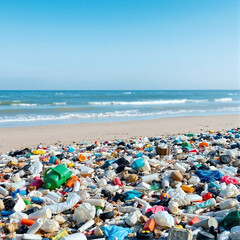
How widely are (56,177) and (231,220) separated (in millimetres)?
2709

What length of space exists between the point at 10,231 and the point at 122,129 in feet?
30.8

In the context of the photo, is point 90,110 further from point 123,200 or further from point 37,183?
point 123,200

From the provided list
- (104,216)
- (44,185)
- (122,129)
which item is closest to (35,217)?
(104,216)

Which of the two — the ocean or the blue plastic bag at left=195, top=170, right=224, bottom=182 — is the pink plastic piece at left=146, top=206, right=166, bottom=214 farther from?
the ocean

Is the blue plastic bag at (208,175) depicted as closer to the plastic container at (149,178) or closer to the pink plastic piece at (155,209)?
the plastic container at (149,178)

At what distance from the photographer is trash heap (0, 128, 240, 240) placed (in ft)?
10.1

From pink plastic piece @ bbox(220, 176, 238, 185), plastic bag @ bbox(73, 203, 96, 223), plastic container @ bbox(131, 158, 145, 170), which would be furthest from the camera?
plastic container @ bbox(131, 158, 145, 170)

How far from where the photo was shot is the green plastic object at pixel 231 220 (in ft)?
10.1

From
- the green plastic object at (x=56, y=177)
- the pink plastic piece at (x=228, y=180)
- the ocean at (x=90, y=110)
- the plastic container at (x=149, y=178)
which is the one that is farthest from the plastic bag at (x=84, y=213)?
the ocean at (x=90, y=110)

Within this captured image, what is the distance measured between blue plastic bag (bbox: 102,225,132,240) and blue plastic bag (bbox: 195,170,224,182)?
2.24 metres

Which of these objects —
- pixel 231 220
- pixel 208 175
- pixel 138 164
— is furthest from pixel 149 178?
pixel 231 220

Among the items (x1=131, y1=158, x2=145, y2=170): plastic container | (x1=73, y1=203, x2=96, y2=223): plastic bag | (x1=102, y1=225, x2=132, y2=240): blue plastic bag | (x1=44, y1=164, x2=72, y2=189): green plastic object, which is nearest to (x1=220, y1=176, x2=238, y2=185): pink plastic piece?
(x1=131, y1=158, x2=145, y2=170): plastic container

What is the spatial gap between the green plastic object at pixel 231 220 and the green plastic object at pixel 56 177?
2.57 m

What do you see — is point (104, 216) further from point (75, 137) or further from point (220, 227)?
point (75, 137)
